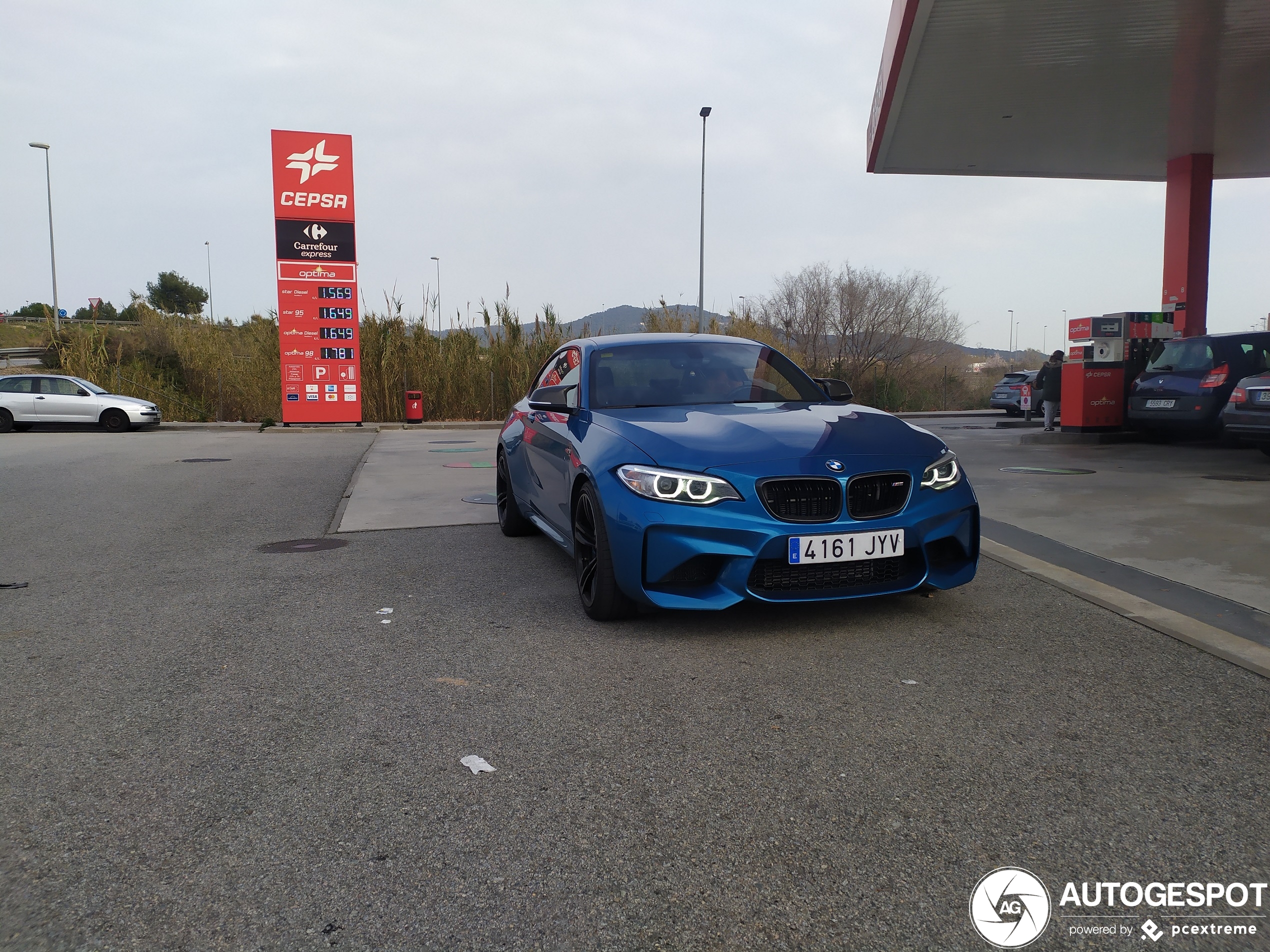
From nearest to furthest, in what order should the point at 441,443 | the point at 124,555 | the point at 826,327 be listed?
the point at 124,555 < the point at 441,443 < the point at 826,327

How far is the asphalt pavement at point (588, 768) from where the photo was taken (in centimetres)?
220

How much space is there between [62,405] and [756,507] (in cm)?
2152

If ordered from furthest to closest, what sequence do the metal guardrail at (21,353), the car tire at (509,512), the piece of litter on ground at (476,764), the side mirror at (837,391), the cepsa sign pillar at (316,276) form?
the metal guardrail at (21,353), the cepsa sign pillar at (316,276), the car tire at (509,512), the side mirror at (837,391), the piece of litter on ground at (476,764)

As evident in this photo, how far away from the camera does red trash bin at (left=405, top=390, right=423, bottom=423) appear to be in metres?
23.1

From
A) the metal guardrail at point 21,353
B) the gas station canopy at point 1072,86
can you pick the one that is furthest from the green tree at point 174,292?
the gas station canopy at point 1072,86

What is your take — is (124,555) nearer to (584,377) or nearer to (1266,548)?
(584,377)

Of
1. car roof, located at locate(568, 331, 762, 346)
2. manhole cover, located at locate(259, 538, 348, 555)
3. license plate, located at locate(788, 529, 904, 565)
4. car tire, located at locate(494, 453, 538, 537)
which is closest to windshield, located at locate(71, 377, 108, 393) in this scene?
manhole cover, located at locate(259, 538, 348, 555)

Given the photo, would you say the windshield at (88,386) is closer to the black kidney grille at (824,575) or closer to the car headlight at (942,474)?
the black kidney grille at (824,575)

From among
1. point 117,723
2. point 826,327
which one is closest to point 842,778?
point 117,723

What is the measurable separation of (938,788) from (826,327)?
1353 inches

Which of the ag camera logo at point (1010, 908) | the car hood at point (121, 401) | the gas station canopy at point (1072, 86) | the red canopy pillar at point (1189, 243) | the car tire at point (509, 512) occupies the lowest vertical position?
the ag camera logo at point (1010, 908)

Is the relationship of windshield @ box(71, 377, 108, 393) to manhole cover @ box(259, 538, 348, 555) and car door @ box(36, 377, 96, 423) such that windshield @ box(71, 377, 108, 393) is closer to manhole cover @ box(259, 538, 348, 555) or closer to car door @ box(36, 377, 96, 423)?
car door @ box(36, 377, 96, 423)

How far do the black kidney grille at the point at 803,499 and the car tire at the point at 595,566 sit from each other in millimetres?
811

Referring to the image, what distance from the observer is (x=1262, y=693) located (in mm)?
3553
